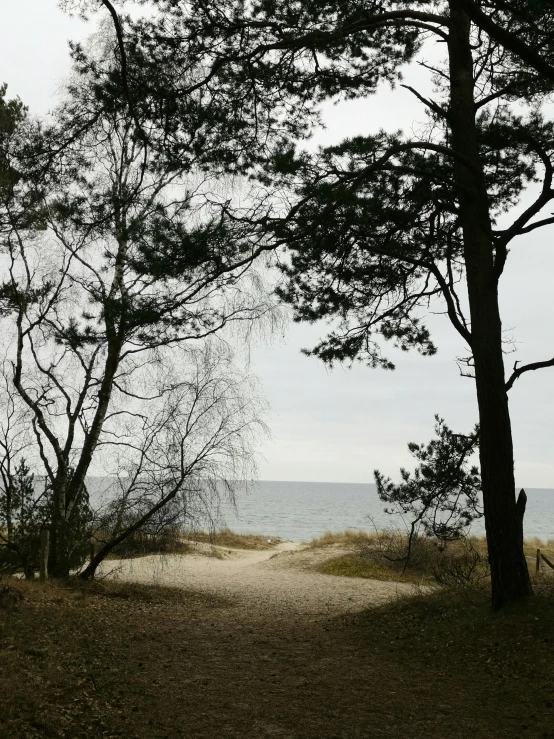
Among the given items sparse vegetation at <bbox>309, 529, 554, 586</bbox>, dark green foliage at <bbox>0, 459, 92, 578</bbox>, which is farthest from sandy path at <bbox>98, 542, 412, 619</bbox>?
dark green foliage at <bbox>0, 459, 92, 578</bbox>

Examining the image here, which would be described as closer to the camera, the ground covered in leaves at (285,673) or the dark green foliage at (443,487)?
the ground covered in leaves at (285,673)

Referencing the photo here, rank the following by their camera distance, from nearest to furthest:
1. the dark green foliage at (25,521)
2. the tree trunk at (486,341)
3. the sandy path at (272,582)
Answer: the tree trunk at (486,341) < the dark green foliage at (25,521) < the sandy path at (272,582)

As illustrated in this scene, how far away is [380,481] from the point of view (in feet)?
30.8

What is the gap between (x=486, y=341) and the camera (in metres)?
7.81

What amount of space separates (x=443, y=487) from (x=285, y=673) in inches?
136

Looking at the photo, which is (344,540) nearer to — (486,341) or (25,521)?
(25,521)

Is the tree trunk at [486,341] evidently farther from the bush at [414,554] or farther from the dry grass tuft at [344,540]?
the dry grass tuft at [344,540]

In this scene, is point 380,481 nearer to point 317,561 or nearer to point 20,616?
point 20,616

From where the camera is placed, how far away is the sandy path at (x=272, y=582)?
12578 millimetres

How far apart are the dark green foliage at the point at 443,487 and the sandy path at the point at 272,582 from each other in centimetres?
231

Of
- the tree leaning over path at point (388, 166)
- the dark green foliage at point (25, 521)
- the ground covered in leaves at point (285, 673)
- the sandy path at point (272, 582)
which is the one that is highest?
the tree leaning over path at point (388, 166)

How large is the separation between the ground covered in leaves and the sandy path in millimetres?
2712

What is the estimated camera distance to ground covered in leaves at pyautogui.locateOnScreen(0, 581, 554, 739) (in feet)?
16.2

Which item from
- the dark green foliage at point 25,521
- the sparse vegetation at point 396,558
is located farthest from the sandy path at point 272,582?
the dark green foliage at point 25,521
